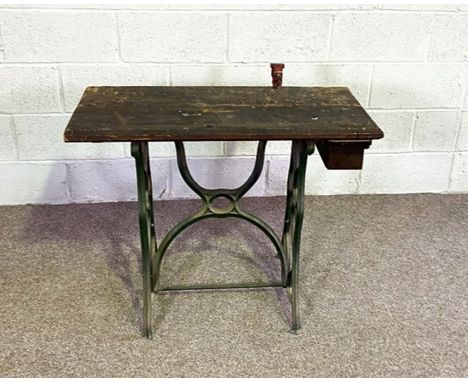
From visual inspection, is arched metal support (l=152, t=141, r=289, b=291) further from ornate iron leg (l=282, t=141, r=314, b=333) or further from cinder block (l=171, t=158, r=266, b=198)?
cinder block (l=171, t=158, r=266, b=198)

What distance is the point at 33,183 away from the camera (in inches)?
99.4

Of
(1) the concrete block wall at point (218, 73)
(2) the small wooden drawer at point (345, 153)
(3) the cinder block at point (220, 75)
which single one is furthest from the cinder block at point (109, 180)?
(2) the small wooden drawer at point (345, 153)

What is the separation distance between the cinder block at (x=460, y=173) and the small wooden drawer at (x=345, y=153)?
123 centimetres

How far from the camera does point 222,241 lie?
2.31 metres

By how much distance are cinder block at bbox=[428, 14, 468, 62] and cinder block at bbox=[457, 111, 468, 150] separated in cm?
26

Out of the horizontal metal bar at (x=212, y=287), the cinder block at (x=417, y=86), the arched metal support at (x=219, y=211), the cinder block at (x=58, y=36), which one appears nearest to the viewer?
the arched metal support at (x=219, y=211)

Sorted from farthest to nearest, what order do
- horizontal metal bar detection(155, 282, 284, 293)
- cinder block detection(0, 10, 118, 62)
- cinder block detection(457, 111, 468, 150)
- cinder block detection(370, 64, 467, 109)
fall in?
cinder block detection(457, 111, 468, 150) < cinder block detection(370, 64, 467, 109) < cinder block detection(0, 10, 118, 62) < horizontal metal bar detection(155, 282, 284, 293)

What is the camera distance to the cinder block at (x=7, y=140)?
2400 mm

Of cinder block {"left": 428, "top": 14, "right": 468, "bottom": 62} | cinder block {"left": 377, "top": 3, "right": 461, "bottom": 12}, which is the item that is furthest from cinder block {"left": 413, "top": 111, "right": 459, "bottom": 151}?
cinder block {"left": 377, "top": 3, "right": 461, "bottom": 12}

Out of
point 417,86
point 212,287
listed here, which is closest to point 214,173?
point 212,287

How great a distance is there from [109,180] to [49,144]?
29 cm

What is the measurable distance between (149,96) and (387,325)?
1.04m

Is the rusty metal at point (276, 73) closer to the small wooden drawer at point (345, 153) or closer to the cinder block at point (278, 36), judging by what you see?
the small wooden drawer at point (345, 153)

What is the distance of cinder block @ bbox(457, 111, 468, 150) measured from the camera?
2607mm
